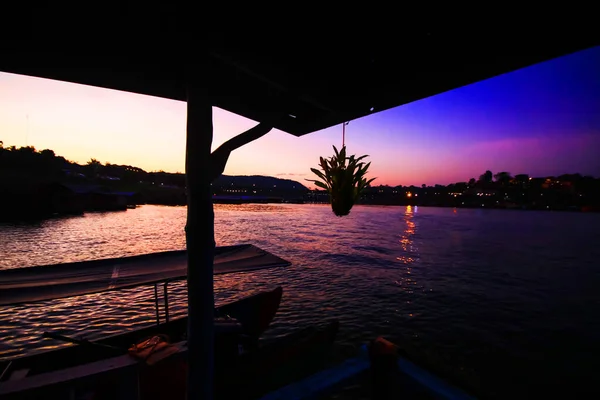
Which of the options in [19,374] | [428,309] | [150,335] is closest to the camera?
[19,374]

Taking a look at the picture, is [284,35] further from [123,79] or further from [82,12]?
[123,79]

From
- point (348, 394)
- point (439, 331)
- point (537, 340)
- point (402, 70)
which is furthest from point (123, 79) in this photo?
point (537, 340)

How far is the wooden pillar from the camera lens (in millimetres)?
2916

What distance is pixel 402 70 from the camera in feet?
8.33

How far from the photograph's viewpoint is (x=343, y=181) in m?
3.69

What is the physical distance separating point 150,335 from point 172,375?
9.86 ft

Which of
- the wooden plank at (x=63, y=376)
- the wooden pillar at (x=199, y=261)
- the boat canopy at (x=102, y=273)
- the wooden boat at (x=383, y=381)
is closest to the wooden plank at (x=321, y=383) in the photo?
the wooden boat at (x=383, y=381)

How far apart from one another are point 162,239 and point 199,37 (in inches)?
1631

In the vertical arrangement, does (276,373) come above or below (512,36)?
below

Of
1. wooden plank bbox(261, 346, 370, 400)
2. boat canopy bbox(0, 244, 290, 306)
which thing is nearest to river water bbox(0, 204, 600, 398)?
wooden plank bbox(261, 346, 370, 400)

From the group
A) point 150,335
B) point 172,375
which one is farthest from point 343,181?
point 150,335

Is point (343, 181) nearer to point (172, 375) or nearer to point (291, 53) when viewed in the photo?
point (291, 53)

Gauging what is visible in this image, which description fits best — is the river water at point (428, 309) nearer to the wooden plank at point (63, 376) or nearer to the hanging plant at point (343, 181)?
the hanging plant at point (343, 181)

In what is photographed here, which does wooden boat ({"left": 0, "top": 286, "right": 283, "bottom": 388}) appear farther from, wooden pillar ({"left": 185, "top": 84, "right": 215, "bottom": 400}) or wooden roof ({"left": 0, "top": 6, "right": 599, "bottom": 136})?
wooden roof ({"left": 0, "top": 6, "right": 599, "bottom": 136})
